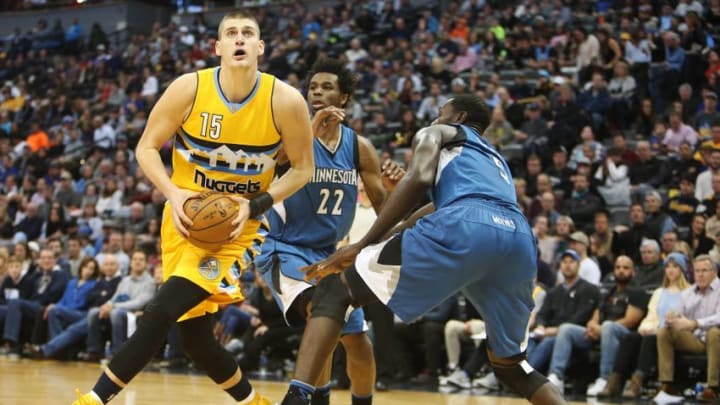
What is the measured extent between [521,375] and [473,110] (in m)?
1.29

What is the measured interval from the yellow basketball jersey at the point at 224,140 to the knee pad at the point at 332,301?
80 cm

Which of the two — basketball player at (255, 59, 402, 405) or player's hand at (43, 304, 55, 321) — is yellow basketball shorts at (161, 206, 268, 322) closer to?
basketball player at (255, 59, 402, 405)

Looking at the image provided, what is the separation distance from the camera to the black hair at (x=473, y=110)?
4.75 m

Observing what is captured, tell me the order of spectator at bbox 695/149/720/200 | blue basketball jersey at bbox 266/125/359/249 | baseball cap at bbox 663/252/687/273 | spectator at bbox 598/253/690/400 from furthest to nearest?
spectator at bbox 695/149/720/200
baseball cap at bbox 663/252/687/273
spectator at bbox 598/253/690/400
blue basketball jersey at bbox 266/125/359/249

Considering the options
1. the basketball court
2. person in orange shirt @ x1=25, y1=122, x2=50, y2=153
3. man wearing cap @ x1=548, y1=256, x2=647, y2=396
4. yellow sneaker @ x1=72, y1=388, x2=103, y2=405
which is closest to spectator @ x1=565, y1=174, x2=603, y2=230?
man wearing cap @ x1=548, y1=256, x2=647, y2=396

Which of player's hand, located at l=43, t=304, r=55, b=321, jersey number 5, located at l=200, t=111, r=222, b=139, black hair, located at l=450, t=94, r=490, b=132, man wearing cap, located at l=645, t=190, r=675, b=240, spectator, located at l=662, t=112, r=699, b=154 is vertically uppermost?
black hair, located at l=450, t=94, r=490, b=132

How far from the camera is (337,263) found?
4438mm

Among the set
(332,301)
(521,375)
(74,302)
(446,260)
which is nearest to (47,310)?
(74,302)

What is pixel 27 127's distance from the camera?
21.9 meters

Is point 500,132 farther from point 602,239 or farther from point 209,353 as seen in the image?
point 209,353

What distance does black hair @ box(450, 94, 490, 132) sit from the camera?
4746mm

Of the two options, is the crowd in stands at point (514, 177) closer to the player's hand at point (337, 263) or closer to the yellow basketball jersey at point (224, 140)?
the yellow basketball jersey at point (224, 140)

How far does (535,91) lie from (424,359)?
6.28 m

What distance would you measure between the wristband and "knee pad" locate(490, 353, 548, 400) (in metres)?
1.31
